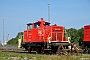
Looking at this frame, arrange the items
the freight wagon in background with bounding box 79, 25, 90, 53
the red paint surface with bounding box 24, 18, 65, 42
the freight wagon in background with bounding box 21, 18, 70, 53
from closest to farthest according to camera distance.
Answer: the freight wagon in background with bounding box 21, 18, 70, 53, the red paint surface with bounding box 24, 18, 65, 42, the freight wagon in background with bounding box 79, 25, 90, 53

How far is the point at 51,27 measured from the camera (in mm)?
22078

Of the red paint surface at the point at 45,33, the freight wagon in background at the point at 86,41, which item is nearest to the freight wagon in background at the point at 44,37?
the red paint surface at the point at 45,33

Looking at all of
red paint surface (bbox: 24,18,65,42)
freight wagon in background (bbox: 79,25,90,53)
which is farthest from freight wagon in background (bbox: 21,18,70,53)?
freight wagon in background (bbox: 79,25,90,53)

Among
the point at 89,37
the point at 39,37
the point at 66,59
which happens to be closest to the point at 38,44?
the point at 39,37

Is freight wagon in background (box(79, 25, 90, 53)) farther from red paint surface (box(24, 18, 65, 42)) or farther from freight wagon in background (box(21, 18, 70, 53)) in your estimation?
red paint surface (box(24, 18, 65, 42))

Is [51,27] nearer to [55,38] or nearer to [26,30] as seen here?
[55,38]

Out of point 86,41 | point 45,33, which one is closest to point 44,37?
point 45,33

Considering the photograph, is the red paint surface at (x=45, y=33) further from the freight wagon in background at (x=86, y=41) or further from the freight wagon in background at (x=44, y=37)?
the freight wagon in background at (x=86, y=41)

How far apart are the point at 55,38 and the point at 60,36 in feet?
1.76

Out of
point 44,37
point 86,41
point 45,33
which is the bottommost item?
point 86,41

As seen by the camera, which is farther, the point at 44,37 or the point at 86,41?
the point at 86,41

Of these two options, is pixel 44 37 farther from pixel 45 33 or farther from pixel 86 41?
pixel 86 41

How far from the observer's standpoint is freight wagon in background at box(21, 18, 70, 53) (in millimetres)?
21266

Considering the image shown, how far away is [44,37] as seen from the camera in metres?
22.2
